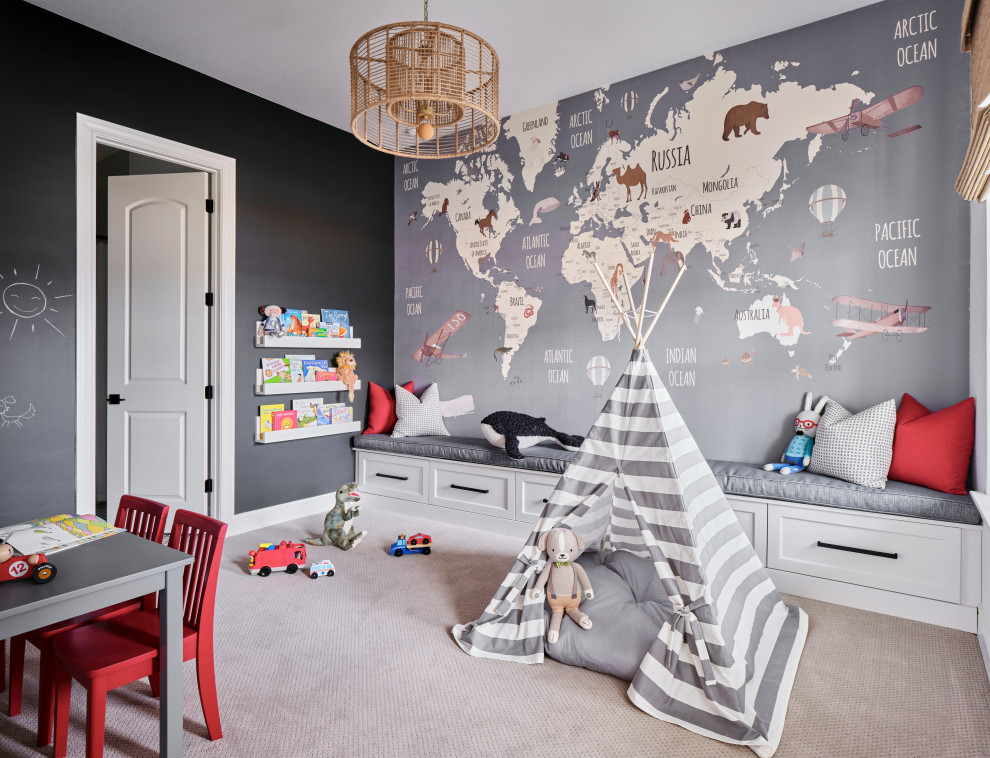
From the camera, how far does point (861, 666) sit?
215cm

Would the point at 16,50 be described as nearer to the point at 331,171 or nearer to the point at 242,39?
the point at 242,39

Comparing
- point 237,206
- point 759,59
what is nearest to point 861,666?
point 759,59

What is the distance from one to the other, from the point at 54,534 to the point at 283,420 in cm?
237

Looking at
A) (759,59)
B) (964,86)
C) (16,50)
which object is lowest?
(964,86)

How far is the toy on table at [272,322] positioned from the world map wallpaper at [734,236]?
124 centimetres

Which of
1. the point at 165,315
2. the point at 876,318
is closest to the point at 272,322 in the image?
the point at 165,315

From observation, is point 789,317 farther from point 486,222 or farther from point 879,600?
point 486,222

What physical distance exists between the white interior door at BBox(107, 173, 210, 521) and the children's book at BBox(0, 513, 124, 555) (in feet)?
6.40

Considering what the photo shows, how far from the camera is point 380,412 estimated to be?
460cm

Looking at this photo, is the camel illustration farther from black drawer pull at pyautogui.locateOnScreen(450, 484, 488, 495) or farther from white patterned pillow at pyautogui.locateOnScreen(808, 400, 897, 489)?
black drawer pull at pyautogui.locateOnScreen(450, 484, 488, 495)

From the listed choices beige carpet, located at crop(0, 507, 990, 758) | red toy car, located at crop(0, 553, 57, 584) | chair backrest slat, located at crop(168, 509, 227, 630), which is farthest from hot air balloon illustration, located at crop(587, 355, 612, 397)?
red toy car, located at crop(0, 553, 57, 584)

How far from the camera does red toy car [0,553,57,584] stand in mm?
1340

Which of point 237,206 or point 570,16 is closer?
point 570,16

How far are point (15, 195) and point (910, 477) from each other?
14.8 feet
